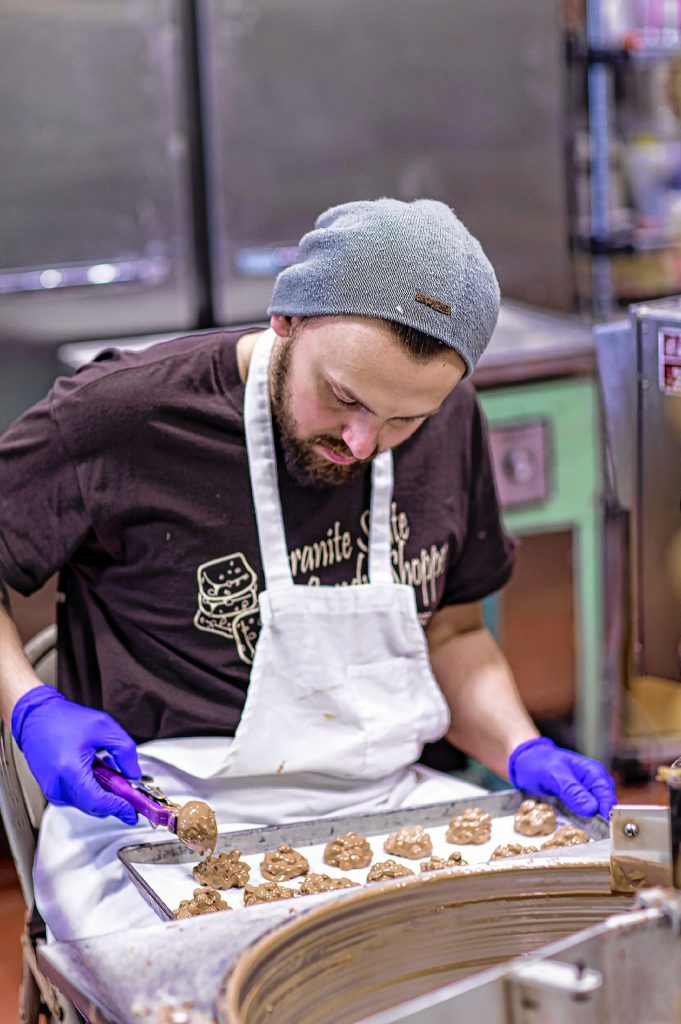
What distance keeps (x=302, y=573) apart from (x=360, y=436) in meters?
0.26

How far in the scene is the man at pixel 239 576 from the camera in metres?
1.69

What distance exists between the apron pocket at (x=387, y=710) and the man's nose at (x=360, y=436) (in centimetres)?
35

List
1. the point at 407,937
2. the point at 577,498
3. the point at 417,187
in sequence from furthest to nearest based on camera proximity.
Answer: the point at 417,187
the point at 577,498
the point at 407,937

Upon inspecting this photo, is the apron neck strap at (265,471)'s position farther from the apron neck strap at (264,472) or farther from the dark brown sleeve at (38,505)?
the dark brown sleeve at (38,505)

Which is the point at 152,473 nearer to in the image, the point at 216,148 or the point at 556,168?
the point at 216,148

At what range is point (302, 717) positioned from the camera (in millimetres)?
1819

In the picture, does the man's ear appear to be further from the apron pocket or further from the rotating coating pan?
the rotating coating pan

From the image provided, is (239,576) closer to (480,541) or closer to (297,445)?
(297,445)

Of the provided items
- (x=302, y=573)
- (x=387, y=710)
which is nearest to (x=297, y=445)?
(x=302, y=573)

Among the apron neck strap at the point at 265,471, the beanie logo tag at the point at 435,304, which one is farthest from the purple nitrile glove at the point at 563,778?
the beanie logo tag at the point at 435,304

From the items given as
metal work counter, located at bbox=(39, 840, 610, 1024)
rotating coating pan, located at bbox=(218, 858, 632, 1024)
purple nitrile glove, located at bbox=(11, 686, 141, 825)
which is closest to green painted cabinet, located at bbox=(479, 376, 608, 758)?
purple nitrile glove, located at bbox=(11, 686, 141, 825)

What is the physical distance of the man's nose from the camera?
1673 mm

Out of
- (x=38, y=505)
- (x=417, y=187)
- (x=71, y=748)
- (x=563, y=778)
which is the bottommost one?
(x=563, y=778)

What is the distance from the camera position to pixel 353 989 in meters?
1.09
